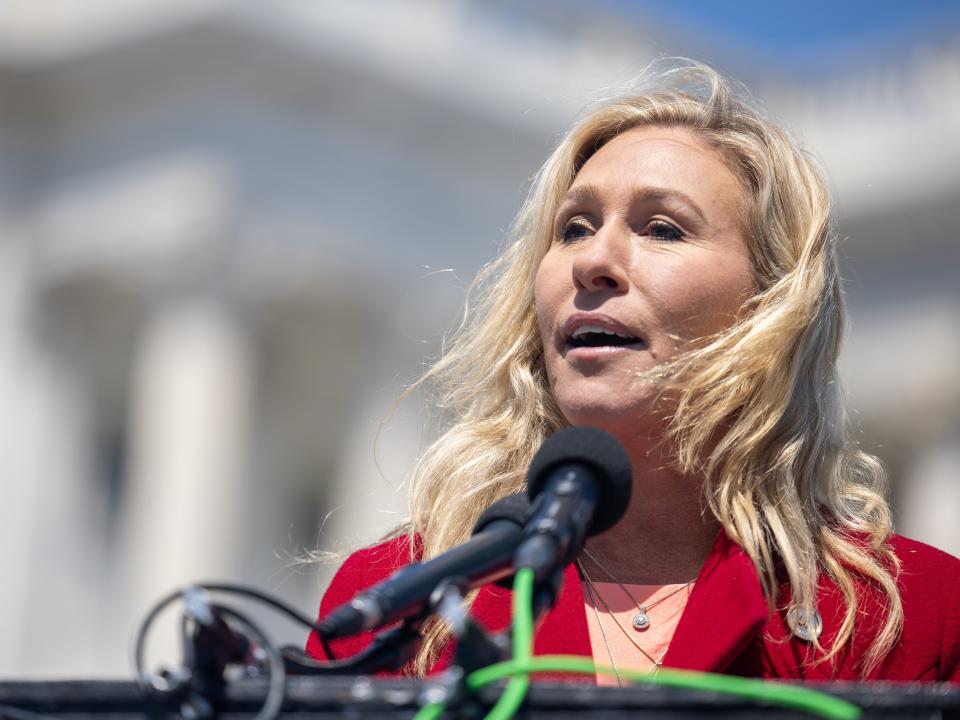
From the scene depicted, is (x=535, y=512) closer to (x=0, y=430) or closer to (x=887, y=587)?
(x=887, y=587)

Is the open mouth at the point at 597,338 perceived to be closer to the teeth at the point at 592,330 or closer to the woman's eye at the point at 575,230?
the teeth at the point at 592,330

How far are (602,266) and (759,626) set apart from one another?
2.79 feet

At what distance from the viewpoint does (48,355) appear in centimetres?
2650

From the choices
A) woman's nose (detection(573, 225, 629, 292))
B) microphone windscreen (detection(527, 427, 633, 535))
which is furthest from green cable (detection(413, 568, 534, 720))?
woman's nose (detection(573, 225, 629, 292))

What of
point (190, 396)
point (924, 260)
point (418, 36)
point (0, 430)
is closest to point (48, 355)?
point (0, 430)

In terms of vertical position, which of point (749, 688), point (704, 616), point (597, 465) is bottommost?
point (704, 616)

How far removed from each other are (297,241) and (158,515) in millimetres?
4044

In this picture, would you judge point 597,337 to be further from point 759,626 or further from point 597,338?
point 759,626

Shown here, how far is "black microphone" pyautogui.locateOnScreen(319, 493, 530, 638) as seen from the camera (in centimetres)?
261

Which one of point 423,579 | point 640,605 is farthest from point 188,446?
point 423,579

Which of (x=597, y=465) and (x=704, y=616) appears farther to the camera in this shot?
(x=704, y=616)

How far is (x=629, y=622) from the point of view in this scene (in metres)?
3.88

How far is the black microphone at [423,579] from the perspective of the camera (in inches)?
103

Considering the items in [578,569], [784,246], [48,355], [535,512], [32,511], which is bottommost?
[32,511]
